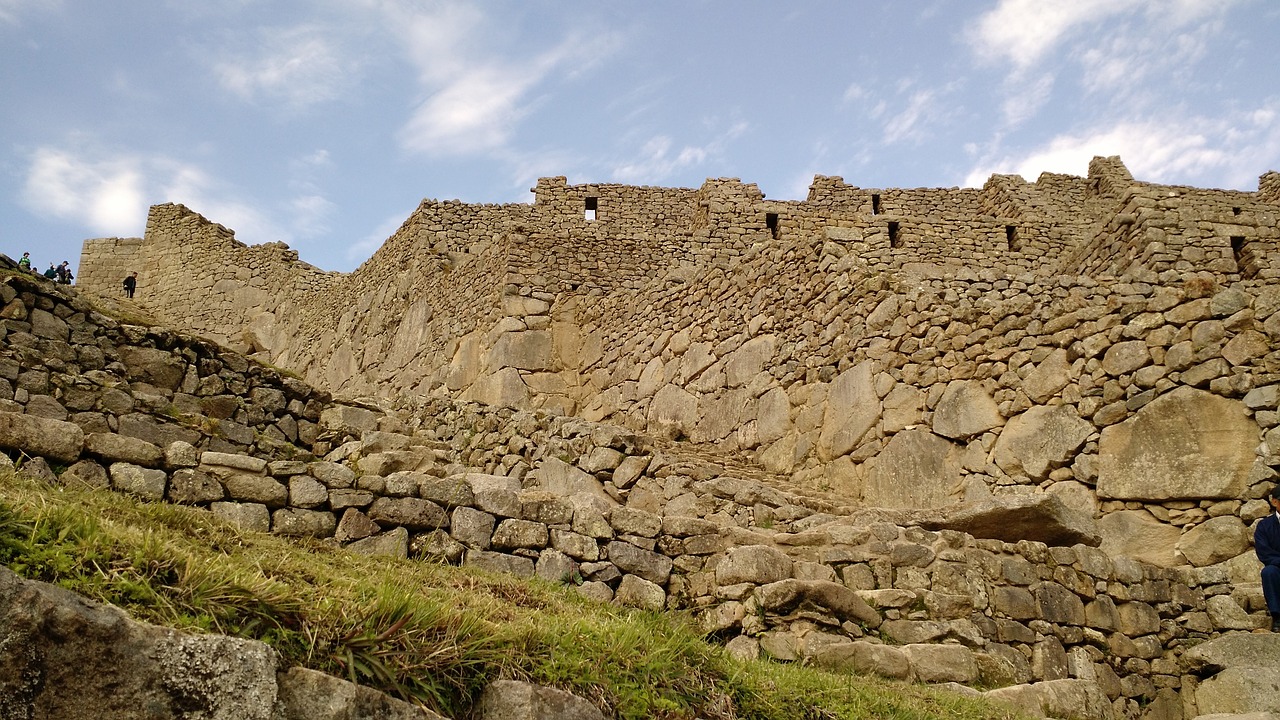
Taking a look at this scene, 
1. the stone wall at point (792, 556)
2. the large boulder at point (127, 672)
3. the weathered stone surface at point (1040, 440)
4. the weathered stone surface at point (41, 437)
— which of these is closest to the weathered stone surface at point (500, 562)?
the stone wall at point (792, 556)

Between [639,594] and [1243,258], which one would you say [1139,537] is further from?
[1243,258]

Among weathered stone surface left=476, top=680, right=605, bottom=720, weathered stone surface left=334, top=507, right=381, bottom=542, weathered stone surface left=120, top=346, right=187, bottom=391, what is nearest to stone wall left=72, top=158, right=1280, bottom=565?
weathered stone surface left=120, top=346, right=187, bottom=391

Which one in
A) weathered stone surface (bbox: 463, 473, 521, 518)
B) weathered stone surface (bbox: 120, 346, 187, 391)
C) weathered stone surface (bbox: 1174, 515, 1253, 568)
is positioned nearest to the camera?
weathered stone surface (bbox: 463, 473, 521, 518)

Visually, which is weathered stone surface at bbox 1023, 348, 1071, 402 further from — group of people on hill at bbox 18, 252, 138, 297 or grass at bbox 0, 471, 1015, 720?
group of people on hill at bbox 18, 252, 138, 297

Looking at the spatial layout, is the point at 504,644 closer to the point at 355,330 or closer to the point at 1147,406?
the point at 1147,406

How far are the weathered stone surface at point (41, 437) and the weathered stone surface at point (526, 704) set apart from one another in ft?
9.64

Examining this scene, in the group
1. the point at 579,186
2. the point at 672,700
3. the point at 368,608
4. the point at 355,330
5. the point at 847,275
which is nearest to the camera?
the point at 368,608

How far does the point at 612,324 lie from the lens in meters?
14.8

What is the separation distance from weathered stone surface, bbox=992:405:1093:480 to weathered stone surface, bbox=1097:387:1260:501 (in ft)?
0.93

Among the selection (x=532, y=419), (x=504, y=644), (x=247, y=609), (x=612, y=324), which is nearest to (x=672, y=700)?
(x=504, y=644)

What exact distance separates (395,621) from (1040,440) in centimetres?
673

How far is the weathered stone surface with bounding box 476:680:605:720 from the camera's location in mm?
3320

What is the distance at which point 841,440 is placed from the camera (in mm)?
10180

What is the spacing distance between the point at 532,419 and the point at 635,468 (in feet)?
6.20
